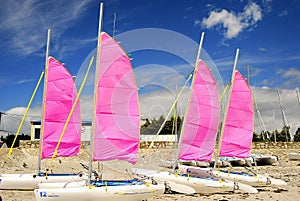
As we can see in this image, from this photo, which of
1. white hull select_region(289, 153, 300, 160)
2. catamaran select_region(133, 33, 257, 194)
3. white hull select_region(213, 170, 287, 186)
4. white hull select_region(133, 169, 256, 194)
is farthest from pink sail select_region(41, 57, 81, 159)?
white hull select_region(289, 153, 300, 160)

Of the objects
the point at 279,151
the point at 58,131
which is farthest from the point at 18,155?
the point at 279,151

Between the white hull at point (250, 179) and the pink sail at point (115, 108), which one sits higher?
the pink sail at point (115, 108)

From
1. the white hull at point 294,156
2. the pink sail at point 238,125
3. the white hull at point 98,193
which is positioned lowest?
the white hull at point 294,156

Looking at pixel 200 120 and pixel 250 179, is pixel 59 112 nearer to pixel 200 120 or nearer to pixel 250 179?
pixel 200 120

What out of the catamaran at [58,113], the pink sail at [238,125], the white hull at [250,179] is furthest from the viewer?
the pink sail at [238,125]

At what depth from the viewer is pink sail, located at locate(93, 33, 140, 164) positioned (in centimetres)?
1039

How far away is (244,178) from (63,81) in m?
9.10

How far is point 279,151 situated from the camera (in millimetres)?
33906

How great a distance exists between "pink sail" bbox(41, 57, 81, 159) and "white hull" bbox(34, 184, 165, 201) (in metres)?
6.05

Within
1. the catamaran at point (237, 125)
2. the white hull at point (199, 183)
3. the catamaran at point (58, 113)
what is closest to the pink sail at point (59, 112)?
the catamaran at point (58, 113)

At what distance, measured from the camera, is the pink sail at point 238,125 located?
54.0 ft

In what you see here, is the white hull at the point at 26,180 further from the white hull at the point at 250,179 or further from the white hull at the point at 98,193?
the white hull at the point at 250,179

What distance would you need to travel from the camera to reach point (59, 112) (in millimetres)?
15500

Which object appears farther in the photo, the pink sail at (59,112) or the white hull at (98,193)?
the pink sail at (59,112)
